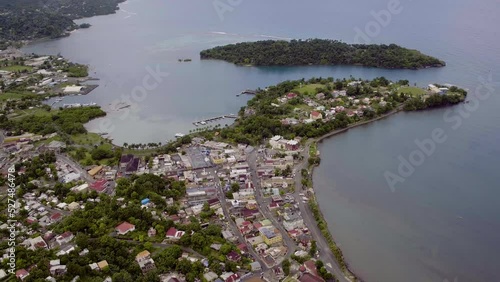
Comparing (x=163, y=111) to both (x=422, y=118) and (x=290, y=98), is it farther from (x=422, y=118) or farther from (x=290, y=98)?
(x=422, y=118)

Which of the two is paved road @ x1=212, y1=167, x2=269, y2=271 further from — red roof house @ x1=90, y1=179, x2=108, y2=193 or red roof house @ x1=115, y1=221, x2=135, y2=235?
red roof house @ x1=90, y1=179, x2=108, y2=193

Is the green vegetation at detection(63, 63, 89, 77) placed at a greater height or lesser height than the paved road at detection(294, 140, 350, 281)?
greater

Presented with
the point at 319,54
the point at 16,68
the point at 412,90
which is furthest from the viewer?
the point at 319,54

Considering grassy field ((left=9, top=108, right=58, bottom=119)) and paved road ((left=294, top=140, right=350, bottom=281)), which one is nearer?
paved road ((left=294, top=140, right=350, bottom=281))
